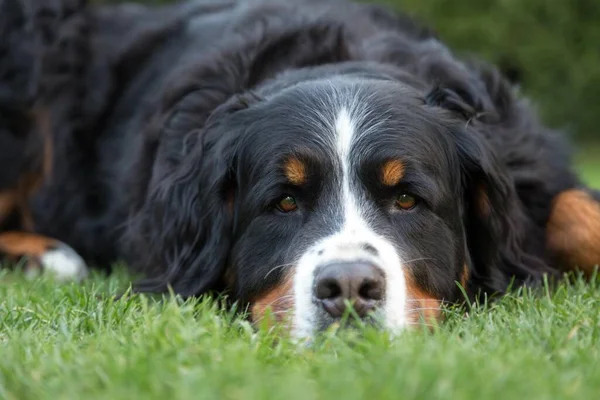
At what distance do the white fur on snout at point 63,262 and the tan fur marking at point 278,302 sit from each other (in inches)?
75.0

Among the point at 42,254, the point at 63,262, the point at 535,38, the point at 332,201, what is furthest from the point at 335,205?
the point at 535,38

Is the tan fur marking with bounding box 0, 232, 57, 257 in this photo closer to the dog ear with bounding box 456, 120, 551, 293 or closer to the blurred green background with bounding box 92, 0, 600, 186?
the dog ear with bounding box 456, 120, 551, 293

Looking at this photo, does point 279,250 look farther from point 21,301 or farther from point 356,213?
point 21,301

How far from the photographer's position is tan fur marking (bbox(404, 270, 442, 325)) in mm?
3184

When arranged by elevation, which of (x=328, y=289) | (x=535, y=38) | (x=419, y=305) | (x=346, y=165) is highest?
(x=346, y=165)

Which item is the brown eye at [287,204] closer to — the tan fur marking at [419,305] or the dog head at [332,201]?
the dog head at [332,201]

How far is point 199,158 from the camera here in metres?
4.04

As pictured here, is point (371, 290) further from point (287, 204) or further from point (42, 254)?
point (42, 254)

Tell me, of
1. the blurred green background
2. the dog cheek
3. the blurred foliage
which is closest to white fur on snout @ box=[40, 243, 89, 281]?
the dog cheek

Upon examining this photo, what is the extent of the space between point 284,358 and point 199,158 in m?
1.58

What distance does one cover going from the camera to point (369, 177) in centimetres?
343

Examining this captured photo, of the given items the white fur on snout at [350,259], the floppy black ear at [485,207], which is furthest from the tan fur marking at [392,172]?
the floppy black ear at [485,207]

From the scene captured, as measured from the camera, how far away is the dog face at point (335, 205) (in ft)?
10.2

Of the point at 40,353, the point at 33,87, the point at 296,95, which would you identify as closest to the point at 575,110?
the point at 33,87
